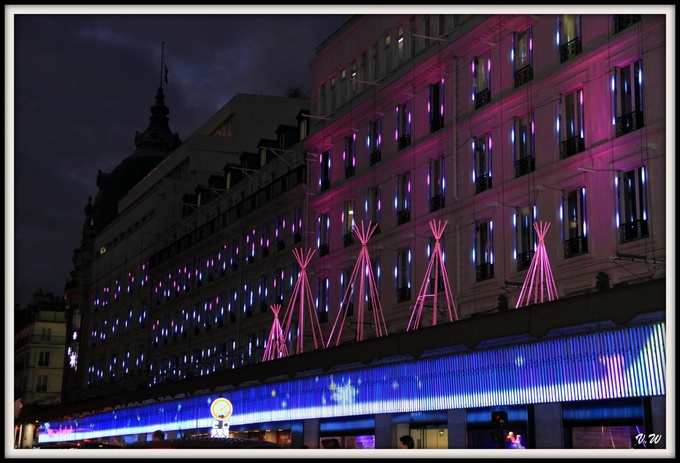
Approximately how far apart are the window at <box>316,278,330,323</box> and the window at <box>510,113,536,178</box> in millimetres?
13911

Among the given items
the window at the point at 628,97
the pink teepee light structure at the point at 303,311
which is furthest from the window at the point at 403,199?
the window at the point at 628,97

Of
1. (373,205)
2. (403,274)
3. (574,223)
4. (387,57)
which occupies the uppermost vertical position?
(387,57)

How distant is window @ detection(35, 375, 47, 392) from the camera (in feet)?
379

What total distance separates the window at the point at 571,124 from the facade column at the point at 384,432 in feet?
36.3

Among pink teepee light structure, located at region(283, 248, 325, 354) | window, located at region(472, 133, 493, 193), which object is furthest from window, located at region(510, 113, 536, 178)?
pink teepee light structure, located at region(283, 248, 325, 354)

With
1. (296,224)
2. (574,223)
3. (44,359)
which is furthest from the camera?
(44,359)

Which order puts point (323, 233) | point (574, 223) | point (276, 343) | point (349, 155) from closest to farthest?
1. point (574, 223)
2. point (349, 155)
3. point (323, 233)
4. point (276, 343)

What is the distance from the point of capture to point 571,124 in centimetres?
3130

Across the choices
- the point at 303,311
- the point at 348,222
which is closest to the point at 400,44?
the point at 348,222

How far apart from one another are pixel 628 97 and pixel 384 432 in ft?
46.5

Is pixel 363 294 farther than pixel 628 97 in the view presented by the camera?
Yes

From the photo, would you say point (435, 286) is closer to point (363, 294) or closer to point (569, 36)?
point (363, 294)

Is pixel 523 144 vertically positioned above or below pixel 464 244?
above

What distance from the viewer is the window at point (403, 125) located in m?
40.2
